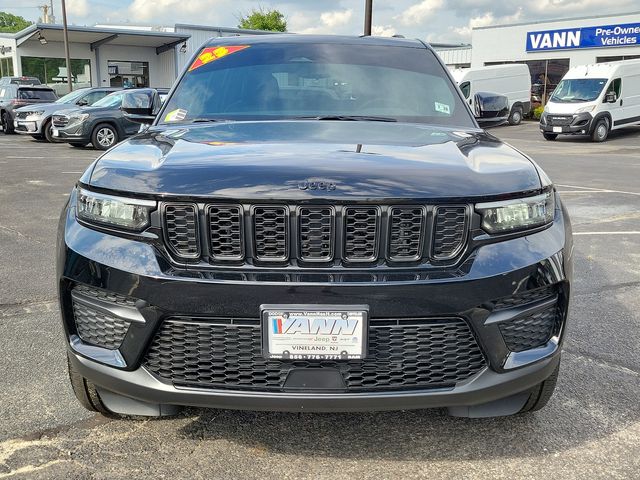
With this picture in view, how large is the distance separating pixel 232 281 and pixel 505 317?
95 centimetres

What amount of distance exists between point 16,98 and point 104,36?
737 inches

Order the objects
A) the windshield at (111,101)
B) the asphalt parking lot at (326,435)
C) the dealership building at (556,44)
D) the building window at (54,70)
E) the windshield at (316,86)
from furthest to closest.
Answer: the building window at (54,70) < the dealership building at (556,44) < the windshield at (111,101) < the windshield at (316,86) < the asphalt parking lot at (326,435)

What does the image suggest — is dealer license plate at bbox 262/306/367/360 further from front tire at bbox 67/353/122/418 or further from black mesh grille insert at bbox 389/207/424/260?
front tire at bbox 67/353/122/418

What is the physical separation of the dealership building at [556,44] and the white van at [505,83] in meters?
5.55

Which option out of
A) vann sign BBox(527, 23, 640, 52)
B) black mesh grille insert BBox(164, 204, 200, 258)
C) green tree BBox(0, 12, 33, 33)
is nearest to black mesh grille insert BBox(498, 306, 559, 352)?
black mesh grille insert BBox(164, 204, 200, 258)

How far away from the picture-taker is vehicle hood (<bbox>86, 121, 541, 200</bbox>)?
2084mm

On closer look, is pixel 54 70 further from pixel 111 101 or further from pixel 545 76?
pixel 545 76

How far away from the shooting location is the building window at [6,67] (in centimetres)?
3778

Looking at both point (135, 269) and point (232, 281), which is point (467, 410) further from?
point (135, 269)

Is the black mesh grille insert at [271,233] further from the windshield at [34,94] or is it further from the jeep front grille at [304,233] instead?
the windshield at [34,94]

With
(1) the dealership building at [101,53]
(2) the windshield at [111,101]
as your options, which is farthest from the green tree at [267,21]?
(2) the windshield at [111,101]

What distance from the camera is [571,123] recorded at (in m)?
20.3

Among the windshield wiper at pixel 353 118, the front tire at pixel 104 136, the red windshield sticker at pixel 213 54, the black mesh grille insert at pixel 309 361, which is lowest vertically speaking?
the front tire at pixel 104 136

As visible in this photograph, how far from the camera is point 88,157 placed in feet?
45.5
